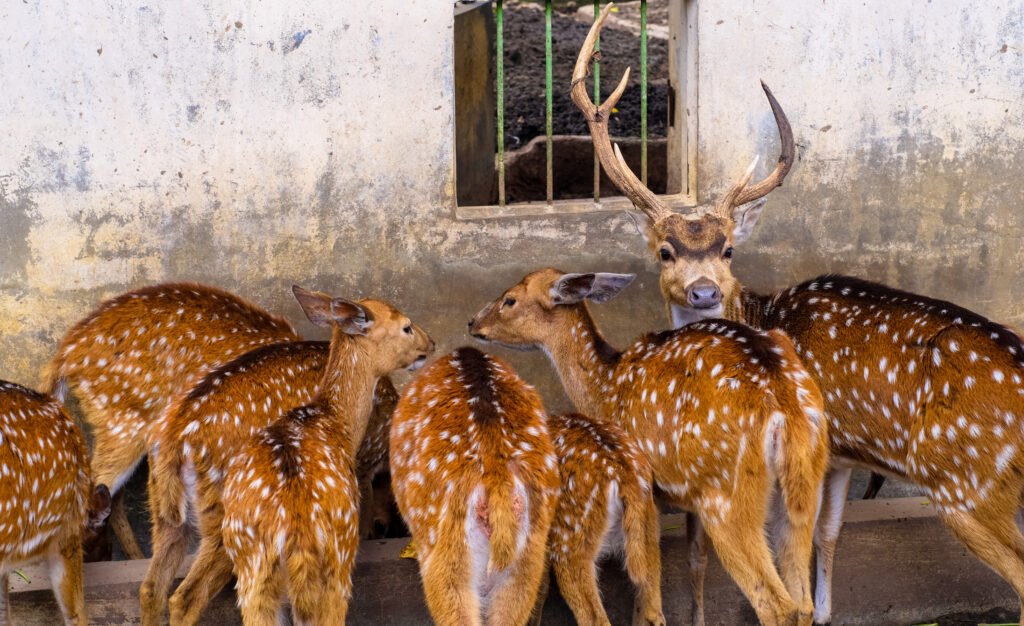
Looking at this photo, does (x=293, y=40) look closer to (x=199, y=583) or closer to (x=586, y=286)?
(x=586, y=286)

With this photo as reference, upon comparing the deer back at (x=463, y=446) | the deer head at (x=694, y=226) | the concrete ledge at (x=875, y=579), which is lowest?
the concrete ledge at (x=875, y=579)

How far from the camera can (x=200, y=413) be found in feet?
16.1

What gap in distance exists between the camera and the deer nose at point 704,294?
17.4 feet

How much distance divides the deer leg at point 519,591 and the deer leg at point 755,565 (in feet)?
2.21

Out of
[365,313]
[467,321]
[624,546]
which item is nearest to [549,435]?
[624,546]

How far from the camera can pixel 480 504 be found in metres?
4.39

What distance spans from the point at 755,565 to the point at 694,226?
1527 millimetres

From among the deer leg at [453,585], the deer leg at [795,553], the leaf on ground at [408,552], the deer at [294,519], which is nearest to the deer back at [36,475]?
the deer at [294,519]

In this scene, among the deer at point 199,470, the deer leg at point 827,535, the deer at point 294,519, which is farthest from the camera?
the deer leg at point 827,535

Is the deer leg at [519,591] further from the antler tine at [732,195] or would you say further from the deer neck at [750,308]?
the antler tine at [732,195]

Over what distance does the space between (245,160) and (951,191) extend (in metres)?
3.19

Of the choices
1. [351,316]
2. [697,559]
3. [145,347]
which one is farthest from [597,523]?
[145,347]

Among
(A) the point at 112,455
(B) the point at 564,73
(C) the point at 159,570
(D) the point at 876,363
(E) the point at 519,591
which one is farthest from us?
(B) the point at 564,73

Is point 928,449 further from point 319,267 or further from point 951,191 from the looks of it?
point 319,267
